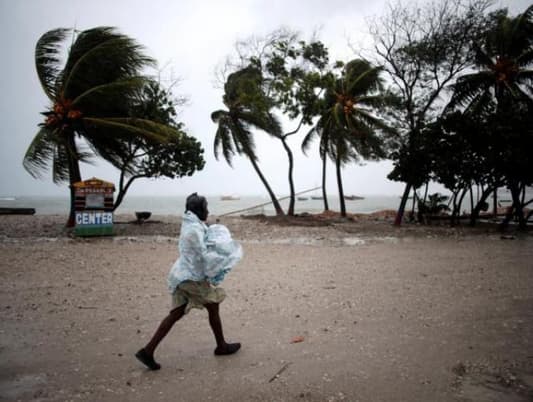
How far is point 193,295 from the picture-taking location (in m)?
3.05

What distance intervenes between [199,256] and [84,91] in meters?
13.1

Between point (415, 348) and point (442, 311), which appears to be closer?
point (415, 348)

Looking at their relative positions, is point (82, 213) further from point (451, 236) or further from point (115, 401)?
point (451, 236)

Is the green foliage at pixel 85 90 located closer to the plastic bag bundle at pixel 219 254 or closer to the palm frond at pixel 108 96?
the palm frond at pixel 108 96

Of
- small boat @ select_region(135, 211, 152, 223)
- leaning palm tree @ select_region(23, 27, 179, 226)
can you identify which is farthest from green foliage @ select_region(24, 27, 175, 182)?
small boat @ select_region(135, 211, 152, 223)

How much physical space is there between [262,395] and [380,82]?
2053cm

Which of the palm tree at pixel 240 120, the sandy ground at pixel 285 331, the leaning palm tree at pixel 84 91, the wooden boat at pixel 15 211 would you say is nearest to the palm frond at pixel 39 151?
the leaning palm tree at pixel 84 91

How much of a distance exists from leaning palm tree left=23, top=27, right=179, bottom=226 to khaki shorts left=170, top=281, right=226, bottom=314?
10323 millimetres

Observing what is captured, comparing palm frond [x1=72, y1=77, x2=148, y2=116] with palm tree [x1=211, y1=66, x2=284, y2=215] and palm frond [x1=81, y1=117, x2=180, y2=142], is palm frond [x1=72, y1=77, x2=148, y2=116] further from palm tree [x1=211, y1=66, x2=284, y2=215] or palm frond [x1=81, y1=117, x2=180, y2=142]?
palm tree [x1=211, y1=66, x2=284, y2=215]

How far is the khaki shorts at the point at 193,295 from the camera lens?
303cm

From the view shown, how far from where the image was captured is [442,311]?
443 cm

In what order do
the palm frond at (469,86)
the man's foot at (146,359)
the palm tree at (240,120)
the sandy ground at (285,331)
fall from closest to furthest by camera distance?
the sandy ground at (285,331), the man's foot at (146,359), the palm frond at (469,86), the palm tree at (240,120)

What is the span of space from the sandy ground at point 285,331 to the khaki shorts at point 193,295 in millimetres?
571

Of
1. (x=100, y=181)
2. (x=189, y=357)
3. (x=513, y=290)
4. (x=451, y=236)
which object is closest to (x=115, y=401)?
(x=189, y=357)
